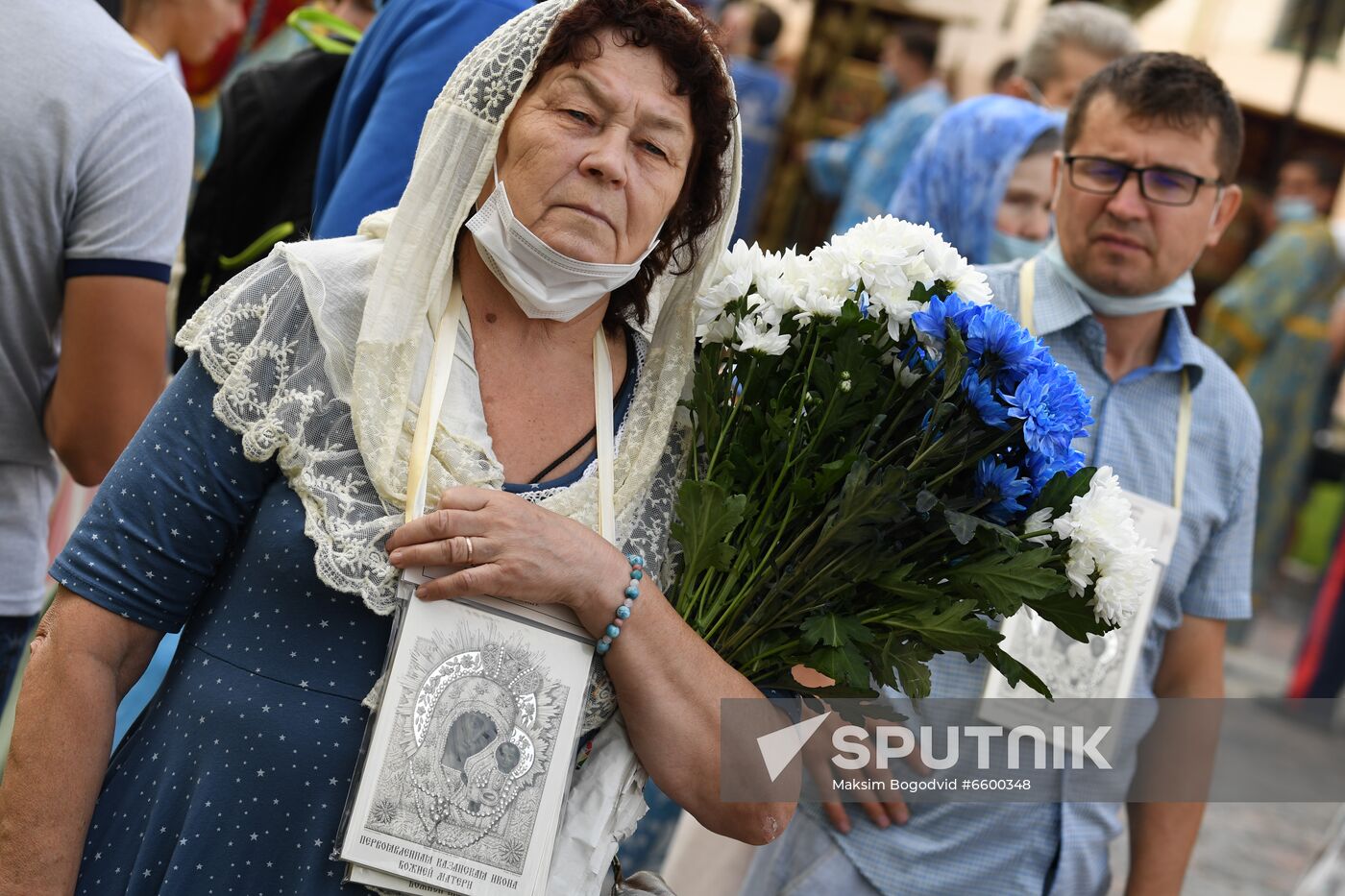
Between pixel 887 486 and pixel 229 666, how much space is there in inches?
40.7

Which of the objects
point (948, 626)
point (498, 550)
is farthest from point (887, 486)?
point (498, 550)

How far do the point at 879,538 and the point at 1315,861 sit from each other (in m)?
2.93

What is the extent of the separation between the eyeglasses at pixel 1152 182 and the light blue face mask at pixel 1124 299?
19 centimetres

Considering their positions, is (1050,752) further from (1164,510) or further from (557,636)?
(557,636)

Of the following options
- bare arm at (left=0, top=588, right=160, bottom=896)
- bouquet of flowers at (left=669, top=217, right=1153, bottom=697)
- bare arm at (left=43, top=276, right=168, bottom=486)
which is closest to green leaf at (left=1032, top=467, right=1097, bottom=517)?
bouquet of flowers at (left=669, top=217, right=1153, bottom=697)

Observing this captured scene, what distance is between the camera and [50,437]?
9.77 feet

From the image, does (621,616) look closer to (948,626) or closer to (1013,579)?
(948,626)

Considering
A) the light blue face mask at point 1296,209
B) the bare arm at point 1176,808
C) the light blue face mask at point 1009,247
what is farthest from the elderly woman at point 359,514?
the light blue face mask at point 1296,209

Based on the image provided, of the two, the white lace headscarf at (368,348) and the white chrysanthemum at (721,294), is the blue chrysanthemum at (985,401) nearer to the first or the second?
the white chrysanthemum at (721,294)

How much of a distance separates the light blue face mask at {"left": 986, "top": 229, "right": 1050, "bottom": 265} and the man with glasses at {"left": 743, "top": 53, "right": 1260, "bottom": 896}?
3.96 feet

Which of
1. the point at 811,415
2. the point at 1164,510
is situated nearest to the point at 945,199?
the point at 1164,510


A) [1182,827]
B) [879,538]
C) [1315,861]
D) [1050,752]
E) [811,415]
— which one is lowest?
[1315,861]

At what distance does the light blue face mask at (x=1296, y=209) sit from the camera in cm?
1075

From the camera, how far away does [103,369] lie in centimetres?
291
